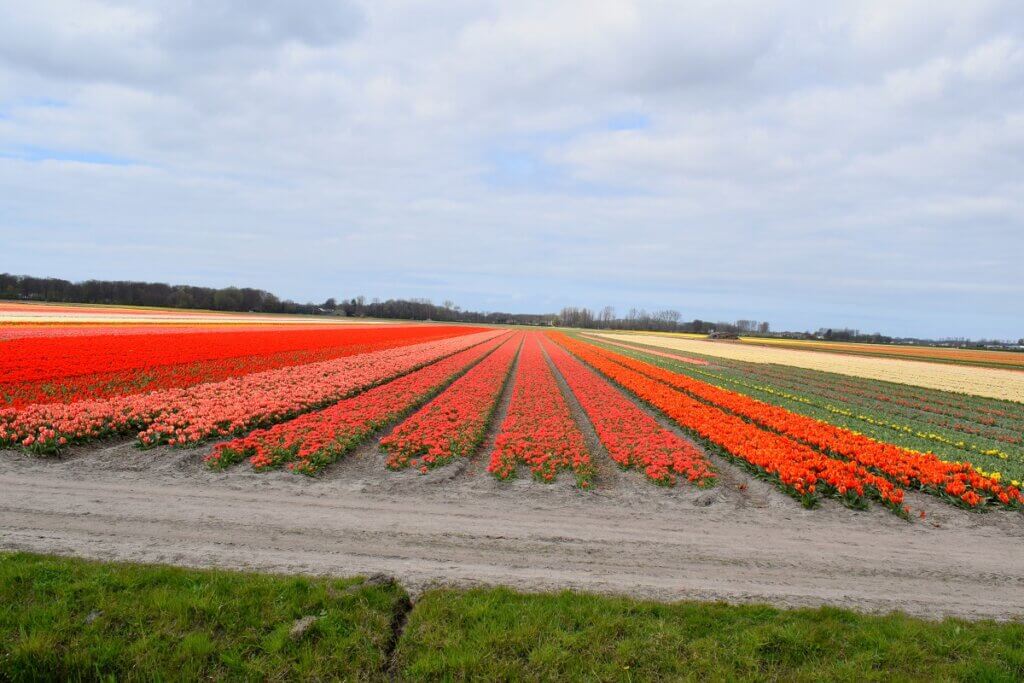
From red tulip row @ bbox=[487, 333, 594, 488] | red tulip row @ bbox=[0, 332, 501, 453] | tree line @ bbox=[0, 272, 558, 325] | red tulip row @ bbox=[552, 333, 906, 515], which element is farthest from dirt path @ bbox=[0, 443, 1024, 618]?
tree line @ bbox=[0, 272, 558, 325]

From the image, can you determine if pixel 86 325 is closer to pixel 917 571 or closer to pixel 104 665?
pixel 104 665

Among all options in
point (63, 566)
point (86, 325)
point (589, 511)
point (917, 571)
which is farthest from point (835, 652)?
point (86, 325)

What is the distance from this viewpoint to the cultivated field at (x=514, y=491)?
746 cm

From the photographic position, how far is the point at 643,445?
14.0 m

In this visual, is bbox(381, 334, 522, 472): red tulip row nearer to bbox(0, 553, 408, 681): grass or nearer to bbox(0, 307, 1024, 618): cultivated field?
bbox(0, 307, 1024, 618): cultivated field

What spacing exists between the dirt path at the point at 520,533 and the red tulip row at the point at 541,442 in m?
0.62

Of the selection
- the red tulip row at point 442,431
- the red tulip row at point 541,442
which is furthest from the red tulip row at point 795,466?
the red tulip row at point 442,431

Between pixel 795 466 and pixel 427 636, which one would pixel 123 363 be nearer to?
pixel 427 636

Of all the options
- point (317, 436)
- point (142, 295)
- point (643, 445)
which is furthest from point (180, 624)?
point (142, 295)

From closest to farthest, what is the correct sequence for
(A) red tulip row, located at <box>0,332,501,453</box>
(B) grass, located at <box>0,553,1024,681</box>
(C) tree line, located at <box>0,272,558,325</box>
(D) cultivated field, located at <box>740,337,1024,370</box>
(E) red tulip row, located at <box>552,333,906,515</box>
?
(B) grass, located at <box>0,553,1024,681</box> < (E) red tulip row, located at <box>552,333,906,515</box> < (A) red tulip row, located at <box>0,332,501,453</box> < (D) cultivated field, located at <box>740,337,1024,370</box> < (C) tree line, located at <box>0,272,558,325</box>

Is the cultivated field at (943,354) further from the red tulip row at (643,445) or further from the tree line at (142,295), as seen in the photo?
the tree line at (142,295)

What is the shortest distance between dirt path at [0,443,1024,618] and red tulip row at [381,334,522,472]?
2.45 feet

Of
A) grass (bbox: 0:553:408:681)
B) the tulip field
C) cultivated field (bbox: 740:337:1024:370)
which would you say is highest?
cultivated field (bbox: 740:337:1024:370)

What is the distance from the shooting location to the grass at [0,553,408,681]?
16.0ft
